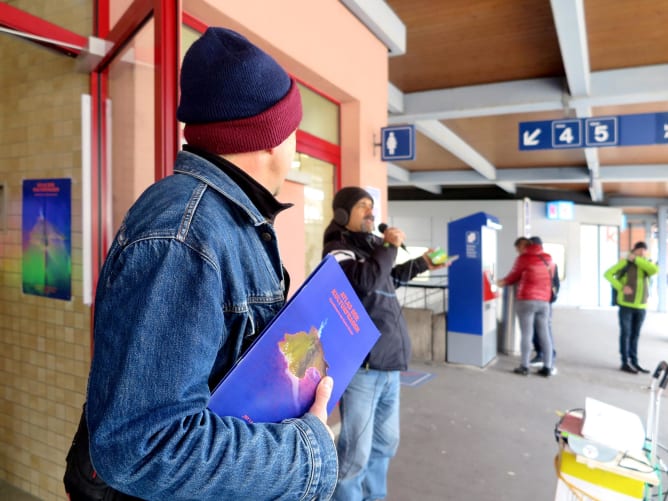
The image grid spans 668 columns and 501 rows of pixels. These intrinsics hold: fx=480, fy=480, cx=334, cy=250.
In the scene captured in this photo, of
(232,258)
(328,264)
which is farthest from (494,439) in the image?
(232,258)

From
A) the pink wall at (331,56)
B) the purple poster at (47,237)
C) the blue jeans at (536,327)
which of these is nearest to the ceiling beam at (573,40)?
the pink wall at (331,56)

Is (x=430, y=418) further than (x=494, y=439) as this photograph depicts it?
Yes

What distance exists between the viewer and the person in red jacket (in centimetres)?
586

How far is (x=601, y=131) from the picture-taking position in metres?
5.39

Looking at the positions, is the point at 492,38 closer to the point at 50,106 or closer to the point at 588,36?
the point at 588,36

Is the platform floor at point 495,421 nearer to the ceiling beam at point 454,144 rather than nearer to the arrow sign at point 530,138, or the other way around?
the arrow sign at point 530,138

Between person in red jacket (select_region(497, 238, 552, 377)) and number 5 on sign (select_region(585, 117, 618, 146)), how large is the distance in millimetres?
1405

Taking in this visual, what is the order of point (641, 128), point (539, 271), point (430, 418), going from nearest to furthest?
1. point (430, 418)
2. point (641, 128)
3. point (539, 271)

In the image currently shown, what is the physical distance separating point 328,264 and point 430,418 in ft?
12.3

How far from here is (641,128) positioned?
5.27 m

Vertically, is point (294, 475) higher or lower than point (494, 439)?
higher

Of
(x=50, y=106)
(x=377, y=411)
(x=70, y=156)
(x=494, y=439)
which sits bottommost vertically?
(x=494, y=439)

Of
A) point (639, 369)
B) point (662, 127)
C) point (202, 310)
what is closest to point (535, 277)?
point (639, 369)

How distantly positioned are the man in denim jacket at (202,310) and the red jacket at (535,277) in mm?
5605
